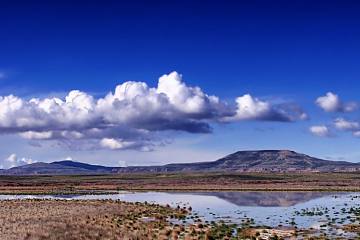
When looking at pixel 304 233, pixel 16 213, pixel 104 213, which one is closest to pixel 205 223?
pixel 304 233

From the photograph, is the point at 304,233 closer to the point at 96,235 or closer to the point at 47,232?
the point at 96,235

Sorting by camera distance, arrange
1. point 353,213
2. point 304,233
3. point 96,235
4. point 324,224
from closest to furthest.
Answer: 1. point 96,235
2. point 304,233
3. point 324,224
4. point 353,213

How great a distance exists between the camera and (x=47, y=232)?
41.5 meters

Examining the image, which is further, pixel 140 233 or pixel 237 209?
pixel 237 209

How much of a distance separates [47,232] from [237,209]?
3401 cm

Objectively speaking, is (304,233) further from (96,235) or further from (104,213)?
(104,213)

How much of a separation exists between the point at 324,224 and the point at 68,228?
24923 millimetres

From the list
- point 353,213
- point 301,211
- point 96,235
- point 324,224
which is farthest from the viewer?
point 301,211

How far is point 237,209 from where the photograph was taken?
229ft

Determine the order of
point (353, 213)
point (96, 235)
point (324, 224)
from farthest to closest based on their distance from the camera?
1. point (353, 213)
2. point (324, 224)
3. point (96, 235)

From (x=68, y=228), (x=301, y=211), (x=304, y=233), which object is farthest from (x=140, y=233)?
(x=301, y=211)

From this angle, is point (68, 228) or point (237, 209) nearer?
point (68, 228)

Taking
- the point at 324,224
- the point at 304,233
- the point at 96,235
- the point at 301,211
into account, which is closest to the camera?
the point at 96,235

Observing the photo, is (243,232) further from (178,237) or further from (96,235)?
(96,235)
